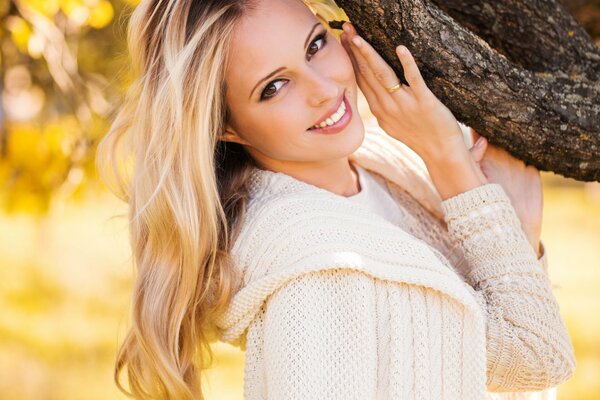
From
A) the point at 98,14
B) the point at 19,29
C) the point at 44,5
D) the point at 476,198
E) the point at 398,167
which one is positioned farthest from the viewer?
the point at 19,29

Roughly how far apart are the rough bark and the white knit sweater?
0.18 metres

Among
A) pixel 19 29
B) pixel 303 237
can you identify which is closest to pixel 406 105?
pixel 303 237

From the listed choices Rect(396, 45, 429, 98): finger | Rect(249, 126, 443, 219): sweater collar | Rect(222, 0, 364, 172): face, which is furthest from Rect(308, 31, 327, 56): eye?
Rect(249, 126, 443, 219): sweater collar

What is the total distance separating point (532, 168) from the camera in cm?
221

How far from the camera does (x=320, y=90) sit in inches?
79.9

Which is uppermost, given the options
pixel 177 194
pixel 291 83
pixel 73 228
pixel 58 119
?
pixel 291 83

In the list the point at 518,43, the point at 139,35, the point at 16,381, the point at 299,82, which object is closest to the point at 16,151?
the point at 139,35

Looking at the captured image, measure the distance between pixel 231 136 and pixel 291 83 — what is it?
0.26 metres

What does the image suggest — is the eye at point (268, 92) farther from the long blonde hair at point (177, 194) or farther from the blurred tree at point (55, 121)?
the blurred tree at point (55, 121)

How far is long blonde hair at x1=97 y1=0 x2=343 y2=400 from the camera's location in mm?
2055

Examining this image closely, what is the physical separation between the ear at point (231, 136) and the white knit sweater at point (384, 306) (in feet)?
0.52

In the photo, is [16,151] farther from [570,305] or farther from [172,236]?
[570,305]

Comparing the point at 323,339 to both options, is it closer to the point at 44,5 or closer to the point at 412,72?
the point at 412,72

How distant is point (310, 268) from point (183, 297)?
0.39 m
